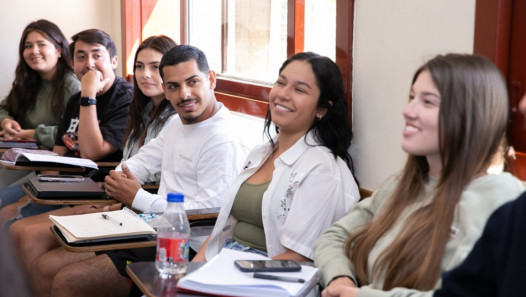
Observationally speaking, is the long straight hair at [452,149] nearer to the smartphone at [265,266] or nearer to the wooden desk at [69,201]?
the smartphone at [265,266]

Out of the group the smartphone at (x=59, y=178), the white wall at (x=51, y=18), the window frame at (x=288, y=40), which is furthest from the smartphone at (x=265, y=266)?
the white wall at (x=51, y=18)

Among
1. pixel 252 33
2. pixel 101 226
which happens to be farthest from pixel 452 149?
pixel 252 33

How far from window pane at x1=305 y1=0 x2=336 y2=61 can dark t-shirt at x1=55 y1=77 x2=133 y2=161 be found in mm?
1248

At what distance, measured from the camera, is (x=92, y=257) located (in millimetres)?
2680

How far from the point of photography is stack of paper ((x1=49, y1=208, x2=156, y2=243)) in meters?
2.12

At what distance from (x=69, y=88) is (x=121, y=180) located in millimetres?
1769

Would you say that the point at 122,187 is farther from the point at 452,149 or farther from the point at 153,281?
the point at 452,149

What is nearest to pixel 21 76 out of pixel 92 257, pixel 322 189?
pixel 92 257

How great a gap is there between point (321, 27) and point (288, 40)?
17cm

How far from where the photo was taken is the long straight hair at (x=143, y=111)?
10.9 feet

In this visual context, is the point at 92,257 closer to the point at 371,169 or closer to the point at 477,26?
the point at 371,169

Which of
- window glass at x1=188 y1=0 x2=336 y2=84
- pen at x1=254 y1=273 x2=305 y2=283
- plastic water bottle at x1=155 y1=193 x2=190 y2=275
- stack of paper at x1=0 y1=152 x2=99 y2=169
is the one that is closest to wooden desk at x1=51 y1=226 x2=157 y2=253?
plastic water bottle at x1=155 y1=193 x2=190 y2=275

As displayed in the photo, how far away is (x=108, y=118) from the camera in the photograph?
3.75 m

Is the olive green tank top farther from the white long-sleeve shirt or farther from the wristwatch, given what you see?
the wristwatch
